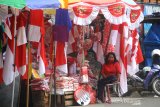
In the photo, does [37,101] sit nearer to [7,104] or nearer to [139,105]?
[7,104]

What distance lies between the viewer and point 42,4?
6.93 metres

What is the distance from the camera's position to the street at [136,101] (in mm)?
11367

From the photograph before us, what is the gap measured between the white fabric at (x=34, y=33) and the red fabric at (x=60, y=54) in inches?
28.7

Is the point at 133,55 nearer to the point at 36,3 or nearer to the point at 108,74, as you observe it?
the point at 108,74

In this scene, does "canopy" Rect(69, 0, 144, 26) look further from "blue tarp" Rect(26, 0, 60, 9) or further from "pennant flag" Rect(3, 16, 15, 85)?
"pennant flag" Rect(3, 16, 15, 85)

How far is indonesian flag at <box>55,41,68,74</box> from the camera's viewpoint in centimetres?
837

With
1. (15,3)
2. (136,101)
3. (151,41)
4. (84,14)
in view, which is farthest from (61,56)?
(151,41)

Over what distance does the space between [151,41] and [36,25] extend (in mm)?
7570

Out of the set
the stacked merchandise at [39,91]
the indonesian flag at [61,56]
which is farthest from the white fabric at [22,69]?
the stacked merchandise at [39,91]

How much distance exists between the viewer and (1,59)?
7.57m

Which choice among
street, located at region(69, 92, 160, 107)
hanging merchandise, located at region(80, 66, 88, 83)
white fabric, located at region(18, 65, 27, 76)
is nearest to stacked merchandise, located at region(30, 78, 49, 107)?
hanging merchandise, located at region(80, 66, 88, 83)

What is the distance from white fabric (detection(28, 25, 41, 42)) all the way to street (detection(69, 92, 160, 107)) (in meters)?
4.09

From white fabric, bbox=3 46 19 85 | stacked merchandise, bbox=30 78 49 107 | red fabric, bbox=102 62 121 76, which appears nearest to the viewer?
white fabric, bbox=3 46 19 85

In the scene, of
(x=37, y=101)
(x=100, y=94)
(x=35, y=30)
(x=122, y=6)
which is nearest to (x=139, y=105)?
(x=100, y=94)
